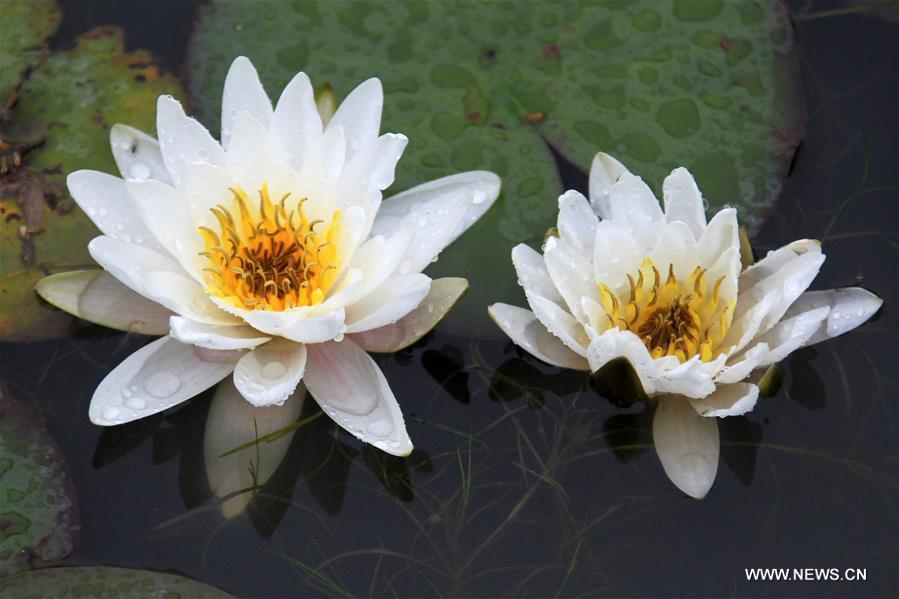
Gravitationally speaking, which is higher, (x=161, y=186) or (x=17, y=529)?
(x=161, y=186)

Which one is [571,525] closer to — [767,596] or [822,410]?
[767,596]

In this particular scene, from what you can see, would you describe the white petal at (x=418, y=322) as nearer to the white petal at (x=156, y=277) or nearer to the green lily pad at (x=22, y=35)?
the white petal at (x=156, y=277)

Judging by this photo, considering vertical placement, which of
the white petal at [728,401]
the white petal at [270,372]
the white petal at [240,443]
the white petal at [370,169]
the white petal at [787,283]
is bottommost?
the white petal at [240,443]

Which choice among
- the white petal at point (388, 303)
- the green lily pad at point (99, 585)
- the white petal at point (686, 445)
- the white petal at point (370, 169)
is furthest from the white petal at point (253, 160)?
the white petal at point (686, 445)

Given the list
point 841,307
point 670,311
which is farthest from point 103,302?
point 841,307

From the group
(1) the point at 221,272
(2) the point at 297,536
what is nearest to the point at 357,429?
(2) the point at 297,536

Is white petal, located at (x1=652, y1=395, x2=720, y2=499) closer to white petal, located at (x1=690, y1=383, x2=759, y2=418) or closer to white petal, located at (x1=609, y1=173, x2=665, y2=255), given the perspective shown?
white petal, located at (x1=690, y1=383, x2=759, y2=418)

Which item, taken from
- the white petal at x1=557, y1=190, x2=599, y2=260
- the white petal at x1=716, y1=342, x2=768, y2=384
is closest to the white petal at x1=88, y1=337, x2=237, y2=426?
the white petal at x1=557, y1=190, x2=599, y2=260
